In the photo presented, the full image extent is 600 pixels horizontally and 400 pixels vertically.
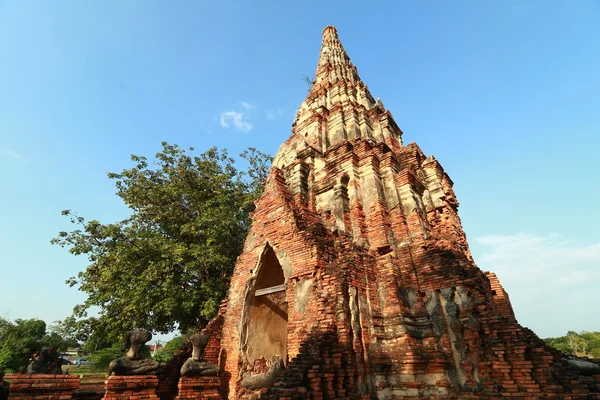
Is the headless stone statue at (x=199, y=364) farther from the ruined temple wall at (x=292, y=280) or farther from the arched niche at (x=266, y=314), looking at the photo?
the arched niche at (x=266, y=314)

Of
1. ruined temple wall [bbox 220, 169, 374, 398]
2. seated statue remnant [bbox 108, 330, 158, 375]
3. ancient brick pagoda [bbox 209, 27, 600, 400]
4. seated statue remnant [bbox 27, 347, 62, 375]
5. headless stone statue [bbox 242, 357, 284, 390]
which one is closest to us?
ancient brick pagoda [bbox 209, 27, 600, 400]

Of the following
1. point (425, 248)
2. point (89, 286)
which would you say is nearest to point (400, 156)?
point (425, 248)

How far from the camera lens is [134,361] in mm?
6984

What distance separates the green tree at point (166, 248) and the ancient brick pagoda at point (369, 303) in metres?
4.62

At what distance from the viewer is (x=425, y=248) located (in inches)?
304

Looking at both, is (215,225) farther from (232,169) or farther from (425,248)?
(425,248)

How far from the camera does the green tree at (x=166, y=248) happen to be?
1252 cm

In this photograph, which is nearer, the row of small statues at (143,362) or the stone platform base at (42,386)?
the stone platform base at (42,386)

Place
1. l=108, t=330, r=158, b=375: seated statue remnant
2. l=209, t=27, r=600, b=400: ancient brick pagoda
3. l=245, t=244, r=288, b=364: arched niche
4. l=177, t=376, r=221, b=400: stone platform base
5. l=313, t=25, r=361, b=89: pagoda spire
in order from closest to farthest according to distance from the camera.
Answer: l=209, t=27, r=600, b=400: ancient brick pagoda → l=108, t=330, r=158, b=375: seated statue remnant → l=177, t=376, r=221, b=400: stone platform base → l=245, t=244, r=288, b=364: arched niche → l=313, t=25, r=361, b=89: pagoda spire

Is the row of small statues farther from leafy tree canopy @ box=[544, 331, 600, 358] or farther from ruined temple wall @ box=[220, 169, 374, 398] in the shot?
leafy tree canopy @ box=[544, 331, 600, 358]

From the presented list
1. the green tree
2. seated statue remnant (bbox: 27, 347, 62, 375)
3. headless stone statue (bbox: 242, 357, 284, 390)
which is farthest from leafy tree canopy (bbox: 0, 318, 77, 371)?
headless stone statue (bbox: 242, 357, 284, 390)

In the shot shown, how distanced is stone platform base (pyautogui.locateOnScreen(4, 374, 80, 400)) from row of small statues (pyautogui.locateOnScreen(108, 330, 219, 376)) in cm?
74

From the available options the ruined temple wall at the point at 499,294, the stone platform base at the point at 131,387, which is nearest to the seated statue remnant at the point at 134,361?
the stone platform base at the point at 131,387

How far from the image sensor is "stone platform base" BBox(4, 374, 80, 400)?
574 cm
